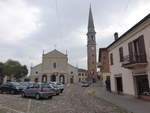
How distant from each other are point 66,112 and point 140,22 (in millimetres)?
9426

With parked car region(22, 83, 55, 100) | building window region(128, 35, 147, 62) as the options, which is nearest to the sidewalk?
building window region(128, 35, 147, 62)

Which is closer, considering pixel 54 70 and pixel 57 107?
pixel 57 107

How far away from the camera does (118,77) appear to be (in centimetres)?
1781

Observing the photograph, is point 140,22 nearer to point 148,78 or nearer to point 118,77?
point 148,78

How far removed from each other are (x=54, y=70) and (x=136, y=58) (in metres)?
48.9

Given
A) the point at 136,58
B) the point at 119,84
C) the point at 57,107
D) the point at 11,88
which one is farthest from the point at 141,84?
the point at 11,88

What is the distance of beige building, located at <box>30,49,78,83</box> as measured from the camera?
191 ft

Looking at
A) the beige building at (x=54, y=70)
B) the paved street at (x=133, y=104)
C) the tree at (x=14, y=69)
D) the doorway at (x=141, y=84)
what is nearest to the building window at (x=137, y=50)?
the doorway at (x=141, y=84)

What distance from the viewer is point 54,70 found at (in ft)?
194

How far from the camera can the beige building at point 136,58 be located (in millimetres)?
11906

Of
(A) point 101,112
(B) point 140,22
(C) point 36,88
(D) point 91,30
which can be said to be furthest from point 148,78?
(D) point 91,30

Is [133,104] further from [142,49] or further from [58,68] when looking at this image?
[58,68]

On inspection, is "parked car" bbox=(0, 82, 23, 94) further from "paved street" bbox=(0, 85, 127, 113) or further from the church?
the church

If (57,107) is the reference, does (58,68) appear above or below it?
above
